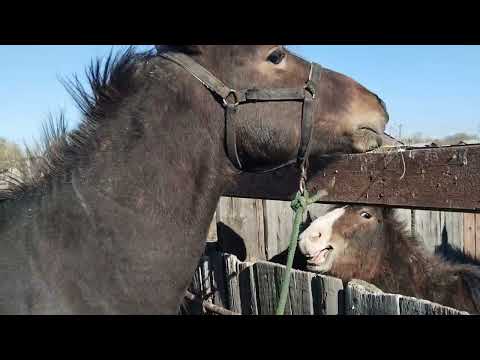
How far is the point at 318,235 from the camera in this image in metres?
4.32

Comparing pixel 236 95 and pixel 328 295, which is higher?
pixel 236 95

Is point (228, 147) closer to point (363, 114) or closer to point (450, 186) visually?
point (363, 114)

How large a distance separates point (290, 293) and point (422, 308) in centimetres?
119

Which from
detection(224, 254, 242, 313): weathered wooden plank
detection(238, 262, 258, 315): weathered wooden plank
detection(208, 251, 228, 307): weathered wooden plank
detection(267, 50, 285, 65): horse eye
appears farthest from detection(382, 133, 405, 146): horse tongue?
detection(208, 251, 228, 307): weathered wooden plank

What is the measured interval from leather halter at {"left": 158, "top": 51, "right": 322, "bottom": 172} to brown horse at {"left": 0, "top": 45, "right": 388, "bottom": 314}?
3cm

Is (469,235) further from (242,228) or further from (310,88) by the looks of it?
(310,88)

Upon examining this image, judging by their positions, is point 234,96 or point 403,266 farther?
point 403,266

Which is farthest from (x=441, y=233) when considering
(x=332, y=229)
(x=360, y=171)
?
(x=360, y=171)

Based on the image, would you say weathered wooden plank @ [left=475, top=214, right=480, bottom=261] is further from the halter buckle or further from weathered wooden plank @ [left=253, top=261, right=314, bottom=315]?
the halter buckle

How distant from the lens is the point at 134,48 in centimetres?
238

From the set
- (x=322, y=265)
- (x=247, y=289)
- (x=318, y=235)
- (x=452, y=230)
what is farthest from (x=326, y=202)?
(x=452, y=230)
